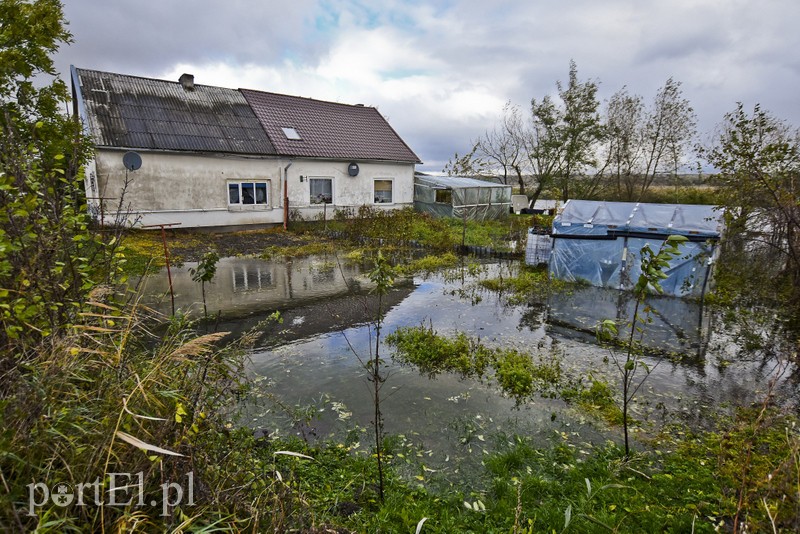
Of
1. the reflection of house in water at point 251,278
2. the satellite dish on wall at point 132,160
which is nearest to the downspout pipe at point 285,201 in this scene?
the satellite dish on wall at point 132,160

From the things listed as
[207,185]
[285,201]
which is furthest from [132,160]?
[285,201]

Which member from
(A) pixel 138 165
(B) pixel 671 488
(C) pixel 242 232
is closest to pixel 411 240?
(C) pixel 242 232

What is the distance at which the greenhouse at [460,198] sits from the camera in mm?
21656

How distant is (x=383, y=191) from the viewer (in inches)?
860

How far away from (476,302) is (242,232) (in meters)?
11.7

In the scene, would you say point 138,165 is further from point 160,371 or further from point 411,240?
point 160,371

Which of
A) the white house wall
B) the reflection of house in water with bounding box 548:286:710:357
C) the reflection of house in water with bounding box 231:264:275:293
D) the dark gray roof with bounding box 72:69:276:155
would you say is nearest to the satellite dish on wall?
the dark gray roof with bounding box 72:69:276:155

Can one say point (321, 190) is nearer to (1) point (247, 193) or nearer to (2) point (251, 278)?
(1) point (247, 193)

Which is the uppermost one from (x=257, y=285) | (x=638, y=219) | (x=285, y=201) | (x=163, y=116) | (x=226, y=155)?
(x=163, y=116)

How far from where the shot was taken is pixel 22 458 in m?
1.89

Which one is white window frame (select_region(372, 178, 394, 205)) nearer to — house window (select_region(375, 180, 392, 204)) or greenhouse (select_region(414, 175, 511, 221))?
house window (select_region(375, 180, 392, 204))

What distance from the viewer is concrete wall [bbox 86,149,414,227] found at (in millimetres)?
14852

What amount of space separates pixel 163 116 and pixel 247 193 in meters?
4.39

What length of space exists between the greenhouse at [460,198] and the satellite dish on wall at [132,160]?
13.2 meters
